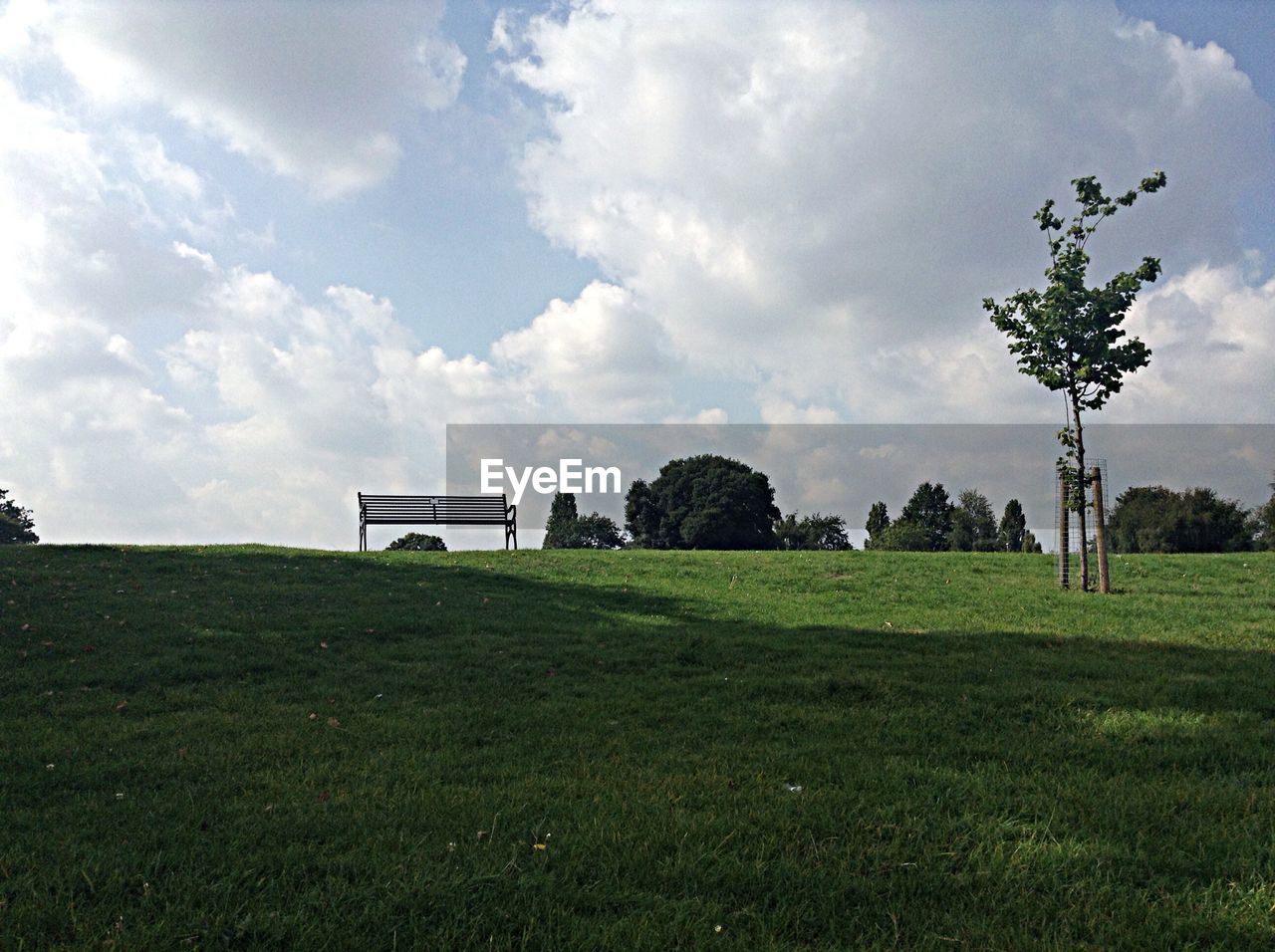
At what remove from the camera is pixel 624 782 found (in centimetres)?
559

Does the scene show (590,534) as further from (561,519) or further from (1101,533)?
(1101,533)

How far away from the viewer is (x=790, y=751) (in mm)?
6344

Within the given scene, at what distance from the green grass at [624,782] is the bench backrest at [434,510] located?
13.0 meters

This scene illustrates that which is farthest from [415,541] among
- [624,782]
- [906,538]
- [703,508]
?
[624,782]

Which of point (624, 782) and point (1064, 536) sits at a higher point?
point (1064, 536)

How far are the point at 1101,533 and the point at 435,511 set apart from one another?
62.1 feet

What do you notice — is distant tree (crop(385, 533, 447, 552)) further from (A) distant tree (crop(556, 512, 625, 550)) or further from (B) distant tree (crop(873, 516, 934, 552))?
(B) distant tree (crop(873, 516, 934, 552))

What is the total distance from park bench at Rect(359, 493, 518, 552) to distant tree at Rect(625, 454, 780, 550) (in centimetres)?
3608

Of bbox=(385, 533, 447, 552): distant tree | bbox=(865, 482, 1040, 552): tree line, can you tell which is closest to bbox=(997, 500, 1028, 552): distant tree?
bbox=(865, 482, 1040, 552): tree line

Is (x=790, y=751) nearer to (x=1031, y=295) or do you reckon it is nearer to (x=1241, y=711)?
(x=1241, y=711)

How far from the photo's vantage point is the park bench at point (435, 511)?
86.3 ft

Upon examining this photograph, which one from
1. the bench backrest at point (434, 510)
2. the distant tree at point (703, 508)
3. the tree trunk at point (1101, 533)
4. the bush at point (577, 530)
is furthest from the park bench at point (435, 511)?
the bush at point (577, 530)

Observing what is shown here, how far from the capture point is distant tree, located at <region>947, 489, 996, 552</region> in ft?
288

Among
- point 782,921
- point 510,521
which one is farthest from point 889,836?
point 510,521
